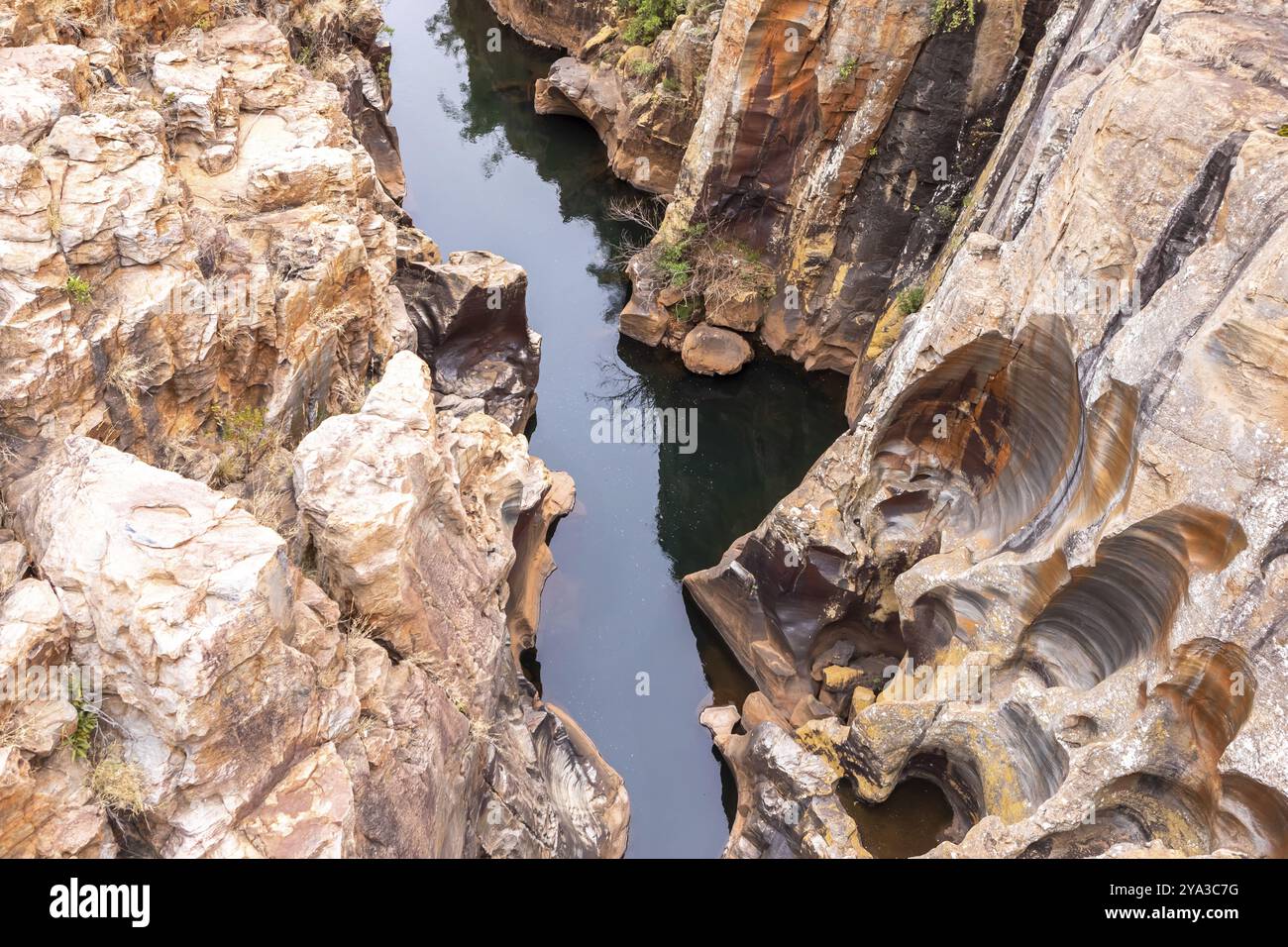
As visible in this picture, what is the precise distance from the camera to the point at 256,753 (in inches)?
274

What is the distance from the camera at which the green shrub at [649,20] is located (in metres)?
24.7

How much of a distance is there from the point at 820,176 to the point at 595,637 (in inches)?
395

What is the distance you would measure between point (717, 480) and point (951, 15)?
9190 mm

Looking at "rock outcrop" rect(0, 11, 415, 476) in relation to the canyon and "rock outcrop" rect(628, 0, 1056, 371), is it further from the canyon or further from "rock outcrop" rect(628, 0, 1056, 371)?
"rock outcrop" rect(628, 0, 1056, 371)

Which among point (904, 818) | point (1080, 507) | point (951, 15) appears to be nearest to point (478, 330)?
point (951, 15)

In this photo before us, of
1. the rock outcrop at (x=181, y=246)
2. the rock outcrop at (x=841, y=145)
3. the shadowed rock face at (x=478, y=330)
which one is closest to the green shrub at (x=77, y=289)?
the rock outcrop at (x=181, y=246)

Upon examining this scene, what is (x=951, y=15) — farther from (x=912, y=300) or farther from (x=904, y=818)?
(x=904, y=818)

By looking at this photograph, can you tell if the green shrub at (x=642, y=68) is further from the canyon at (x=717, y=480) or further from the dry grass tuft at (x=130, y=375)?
the dry grass tuft at (x=130, y=375)

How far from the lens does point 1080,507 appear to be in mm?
9914

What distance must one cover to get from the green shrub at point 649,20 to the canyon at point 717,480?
23.7 feet

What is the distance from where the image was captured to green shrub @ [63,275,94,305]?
838 cm

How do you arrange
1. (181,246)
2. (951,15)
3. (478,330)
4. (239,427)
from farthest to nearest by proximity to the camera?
(478,330)
(951,15)
(239,427)
(181,246)

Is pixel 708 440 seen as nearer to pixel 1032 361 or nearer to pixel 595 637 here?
pixel 595 637

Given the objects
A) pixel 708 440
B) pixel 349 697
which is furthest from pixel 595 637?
pixel 349 697
